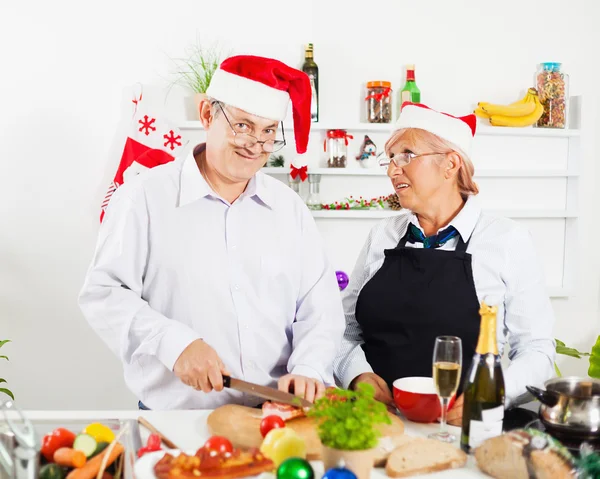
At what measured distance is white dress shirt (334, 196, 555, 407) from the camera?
74.4 inches

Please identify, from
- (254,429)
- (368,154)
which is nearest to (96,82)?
(368,154)

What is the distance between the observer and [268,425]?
1.49m

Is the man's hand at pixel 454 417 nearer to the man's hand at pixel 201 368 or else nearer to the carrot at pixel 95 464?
the man's hand at pixel 201 368

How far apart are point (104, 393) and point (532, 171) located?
8.76ft

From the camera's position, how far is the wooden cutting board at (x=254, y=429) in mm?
1462

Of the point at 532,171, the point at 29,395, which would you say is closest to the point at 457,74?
the point at 532,171

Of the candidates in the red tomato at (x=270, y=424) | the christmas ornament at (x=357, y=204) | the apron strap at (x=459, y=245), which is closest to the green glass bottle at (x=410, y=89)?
the christmas ornament at (x=357, y=204)

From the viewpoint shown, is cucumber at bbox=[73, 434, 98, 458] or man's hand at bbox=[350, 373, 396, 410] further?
man's hand at bbox=[350, 373, 396, 410]

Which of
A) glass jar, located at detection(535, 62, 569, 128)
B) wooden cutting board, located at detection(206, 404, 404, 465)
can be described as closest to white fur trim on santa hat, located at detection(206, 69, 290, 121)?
wooden cutting board, located at detection(206, 404, 404, 465)

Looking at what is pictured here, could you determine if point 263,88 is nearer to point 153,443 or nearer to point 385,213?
point 153,443

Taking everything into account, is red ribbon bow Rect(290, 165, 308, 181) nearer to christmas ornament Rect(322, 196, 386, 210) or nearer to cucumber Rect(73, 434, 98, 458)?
christmas ornament Rect(322, 196, 386, 210)

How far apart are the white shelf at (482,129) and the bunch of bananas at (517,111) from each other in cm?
4

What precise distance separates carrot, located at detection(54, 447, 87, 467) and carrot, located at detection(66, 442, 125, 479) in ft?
0.04

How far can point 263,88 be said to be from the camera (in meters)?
1.94
